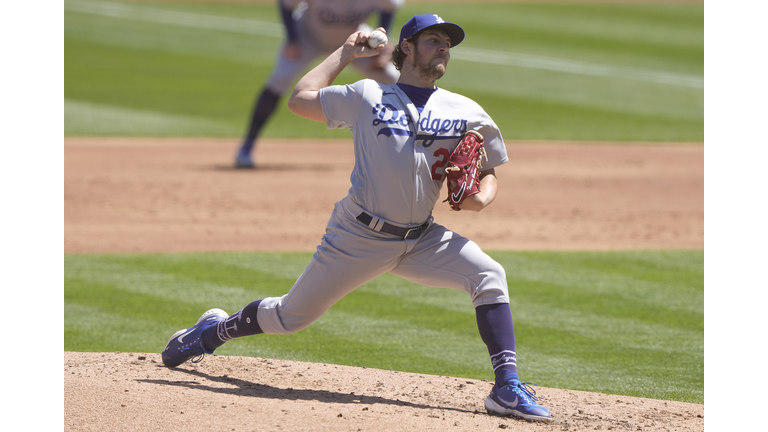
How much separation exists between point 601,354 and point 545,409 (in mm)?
1552

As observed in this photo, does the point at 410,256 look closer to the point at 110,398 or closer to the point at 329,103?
the point at 329,103

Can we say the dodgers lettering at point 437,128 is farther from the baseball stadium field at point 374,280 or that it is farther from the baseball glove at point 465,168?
the baseball stadium field at point 374,280

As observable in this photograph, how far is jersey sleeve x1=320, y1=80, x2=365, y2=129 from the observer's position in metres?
3.82

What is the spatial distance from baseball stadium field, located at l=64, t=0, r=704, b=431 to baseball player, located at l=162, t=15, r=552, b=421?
1.39 ft

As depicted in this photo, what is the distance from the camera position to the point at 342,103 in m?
3.83

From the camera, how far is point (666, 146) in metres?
13.0

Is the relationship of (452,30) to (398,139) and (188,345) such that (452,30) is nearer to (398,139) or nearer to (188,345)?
(398,139)

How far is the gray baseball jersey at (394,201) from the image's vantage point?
3.78 meters

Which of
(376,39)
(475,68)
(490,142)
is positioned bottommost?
(490,142)

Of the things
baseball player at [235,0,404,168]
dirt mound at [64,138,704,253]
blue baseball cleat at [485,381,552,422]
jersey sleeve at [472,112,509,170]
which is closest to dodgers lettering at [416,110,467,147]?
jersey sleeve at [472,112,509,170]

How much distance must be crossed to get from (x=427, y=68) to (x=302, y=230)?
15.3 feet

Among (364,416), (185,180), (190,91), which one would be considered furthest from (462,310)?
(190,91)

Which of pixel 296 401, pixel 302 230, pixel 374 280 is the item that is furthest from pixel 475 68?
pixel 296 401

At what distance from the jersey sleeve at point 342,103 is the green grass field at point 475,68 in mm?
9966
